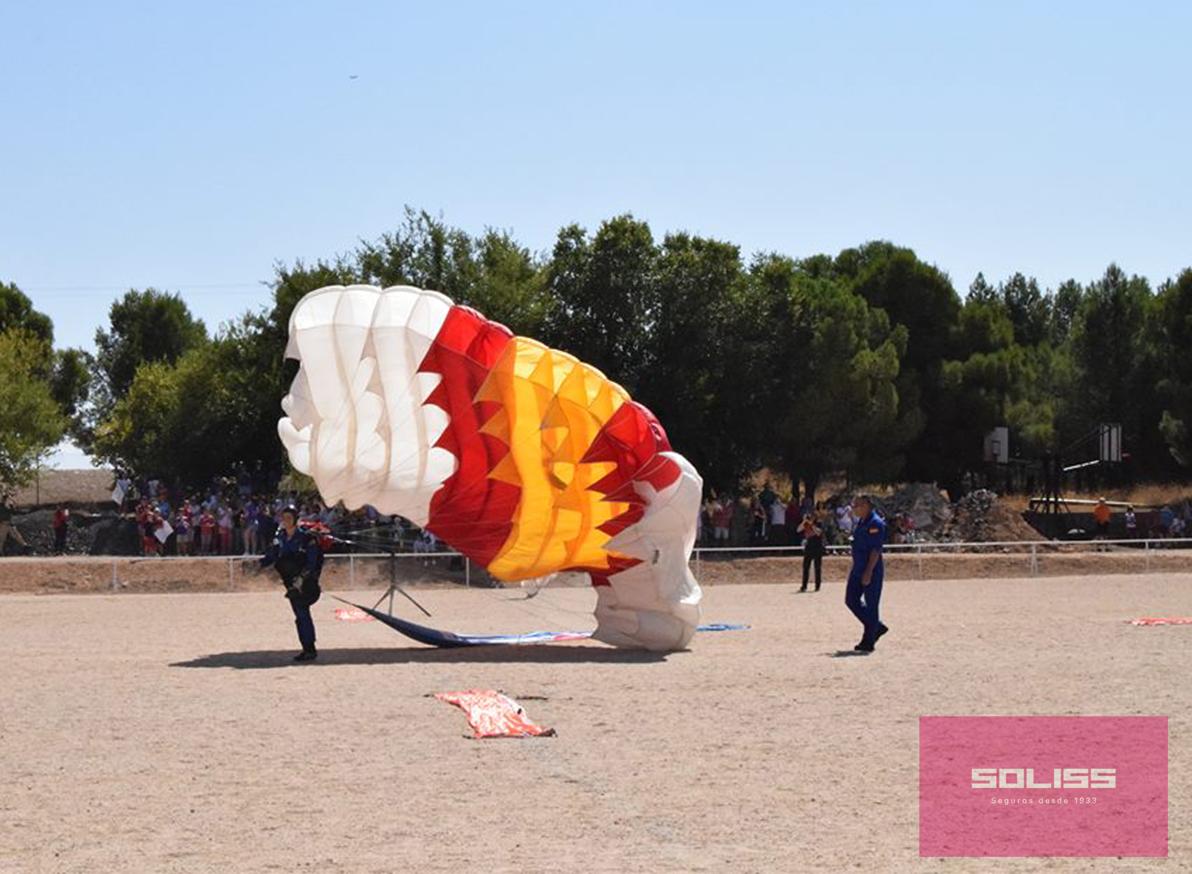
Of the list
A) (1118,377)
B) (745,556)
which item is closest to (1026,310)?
(1118,377)

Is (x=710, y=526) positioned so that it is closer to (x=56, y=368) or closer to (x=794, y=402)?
(x=794, y=402)

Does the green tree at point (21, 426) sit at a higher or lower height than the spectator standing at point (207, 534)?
higher

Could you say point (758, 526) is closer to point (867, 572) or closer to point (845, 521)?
point (845, 521)

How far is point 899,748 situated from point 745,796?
1.91 m

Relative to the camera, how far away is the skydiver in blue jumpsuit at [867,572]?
57.9ft

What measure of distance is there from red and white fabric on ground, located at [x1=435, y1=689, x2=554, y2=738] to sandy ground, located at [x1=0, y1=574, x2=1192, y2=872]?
149 millimetres

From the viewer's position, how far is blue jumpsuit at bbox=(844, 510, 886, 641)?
17.7m

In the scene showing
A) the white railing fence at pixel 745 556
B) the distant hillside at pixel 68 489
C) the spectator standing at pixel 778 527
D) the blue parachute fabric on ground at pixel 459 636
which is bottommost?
the blue parachute fabric on ground at pixel 459 636

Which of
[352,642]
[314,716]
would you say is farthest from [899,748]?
[352,642]

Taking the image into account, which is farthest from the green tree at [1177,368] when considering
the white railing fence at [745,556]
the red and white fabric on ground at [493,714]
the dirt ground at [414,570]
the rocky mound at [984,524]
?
the red and white fabric on ground at [493,714]

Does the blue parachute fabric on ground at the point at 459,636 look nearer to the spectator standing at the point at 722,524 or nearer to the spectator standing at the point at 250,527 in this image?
the spectator standing at the point at 250,527

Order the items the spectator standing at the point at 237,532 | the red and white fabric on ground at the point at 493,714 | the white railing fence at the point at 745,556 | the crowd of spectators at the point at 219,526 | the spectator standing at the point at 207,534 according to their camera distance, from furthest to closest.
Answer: the spectator standing at the point at 237,532
the spectator standing at the point at 207,534
the crowd of spectators at the point at 219,526
the white railing fence at the point at 745,556
the red and white fabric on ground at the point at 493,714

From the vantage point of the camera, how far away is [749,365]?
140 ft

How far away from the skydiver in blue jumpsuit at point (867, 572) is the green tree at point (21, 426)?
31.9 m
